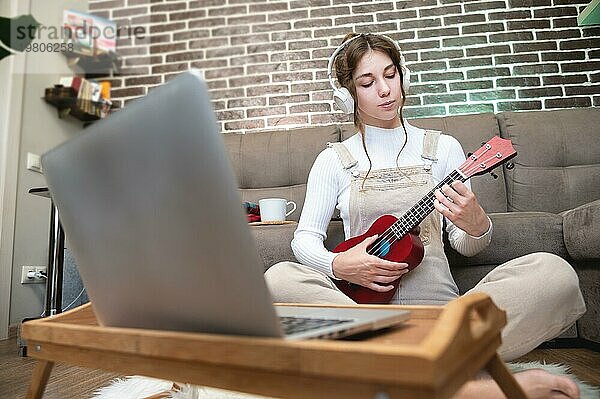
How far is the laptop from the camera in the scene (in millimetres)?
410

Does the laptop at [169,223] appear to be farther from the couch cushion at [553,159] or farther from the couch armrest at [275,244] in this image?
the couch cushion at [553,159]

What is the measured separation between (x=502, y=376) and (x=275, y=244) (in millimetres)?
1045

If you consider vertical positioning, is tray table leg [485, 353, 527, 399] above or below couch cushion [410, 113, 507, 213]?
below

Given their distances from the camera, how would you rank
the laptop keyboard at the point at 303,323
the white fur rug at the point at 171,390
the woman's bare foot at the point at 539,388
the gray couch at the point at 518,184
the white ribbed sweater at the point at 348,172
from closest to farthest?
the laptop keyboard at the point at 303,323 → the woman's bare foot at the point at 539,388 → the white fur rug at the point at 171,390 → the white ribbed sweater at the point at 348,172 → the gray couch at the point at 518,184

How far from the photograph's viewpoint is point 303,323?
1.75ft

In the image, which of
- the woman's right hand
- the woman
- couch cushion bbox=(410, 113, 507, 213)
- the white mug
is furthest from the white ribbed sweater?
couch cushion bbox=(410, 113, 507, 213)

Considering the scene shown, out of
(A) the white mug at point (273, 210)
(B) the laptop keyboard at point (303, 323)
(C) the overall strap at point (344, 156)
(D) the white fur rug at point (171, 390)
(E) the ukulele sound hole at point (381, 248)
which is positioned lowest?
(D) the white fur rug at point (171, 390)

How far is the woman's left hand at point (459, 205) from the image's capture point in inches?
40.9

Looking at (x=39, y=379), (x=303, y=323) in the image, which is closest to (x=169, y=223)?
(x=303, y=323)

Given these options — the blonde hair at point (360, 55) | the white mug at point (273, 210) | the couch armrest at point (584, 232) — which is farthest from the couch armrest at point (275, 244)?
the couch armrest at point (584, 232)

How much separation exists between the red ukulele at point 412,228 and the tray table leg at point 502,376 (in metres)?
0.51

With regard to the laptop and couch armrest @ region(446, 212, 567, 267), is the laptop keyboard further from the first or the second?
couch armrest @ region(446, 212, 567, 267)

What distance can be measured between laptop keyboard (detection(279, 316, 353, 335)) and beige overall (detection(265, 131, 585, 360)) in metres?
0.46

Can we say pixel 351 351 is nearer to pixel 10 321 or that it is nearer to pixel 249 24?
pixel 10 321
